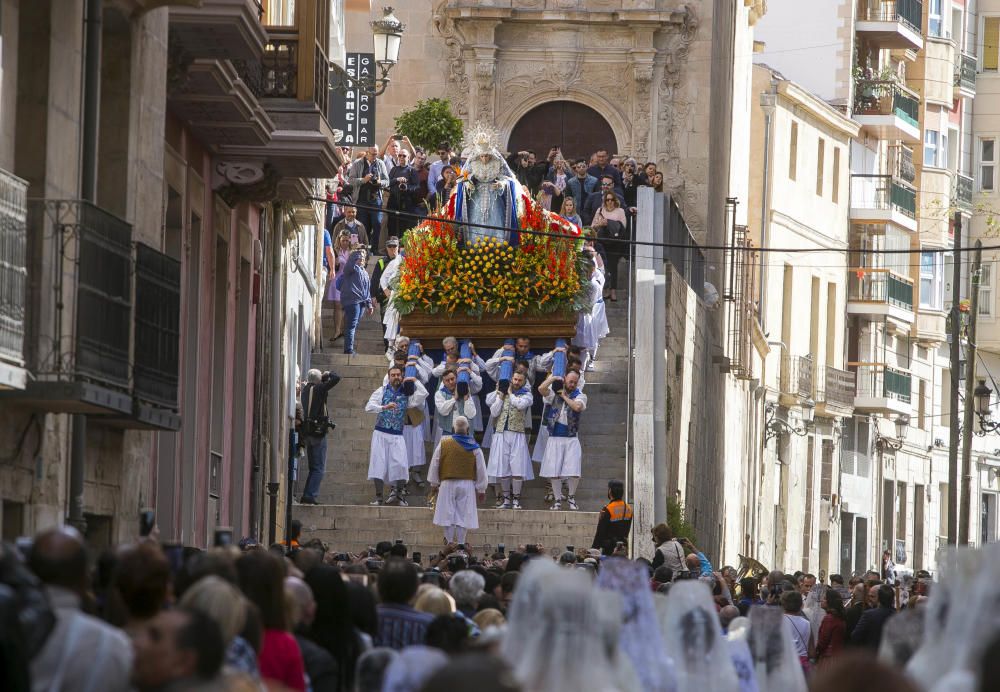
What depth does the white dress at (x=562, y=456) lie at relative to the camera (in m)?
26.6

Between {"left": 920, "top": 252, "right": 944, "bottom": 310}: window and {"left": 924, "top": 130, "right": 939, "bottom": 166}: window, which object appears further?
{"left": 924, "top": 130, "right": 939, "bottom": 166}: window

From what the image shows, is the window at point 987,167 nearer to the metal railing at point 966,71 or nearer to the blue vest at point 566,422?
the metal railing at point 966,71

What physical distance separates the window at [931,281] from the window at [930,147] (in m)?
2.53

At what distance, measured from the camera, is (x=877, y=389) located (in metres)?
58.5

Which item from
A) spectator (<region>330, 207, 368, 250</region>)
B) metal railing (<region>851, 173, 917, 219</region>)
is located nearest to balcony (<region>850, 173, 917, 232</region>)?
metal railing (<region>851, 173, 917, 219</region>)

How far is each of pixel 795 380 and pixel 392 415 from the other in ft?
89.8

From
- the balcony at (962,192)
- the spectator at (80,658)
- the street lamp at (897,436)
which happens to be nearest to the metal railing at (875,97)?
the balcony at (962,192)

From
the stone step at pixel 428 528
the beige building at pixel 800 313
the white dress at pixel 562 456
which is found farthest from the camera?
the beige building at pixel 800 313

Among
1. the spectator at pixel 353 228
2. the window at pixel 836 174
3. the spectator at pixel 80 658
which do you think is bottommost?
the spectator at pixel 80 658

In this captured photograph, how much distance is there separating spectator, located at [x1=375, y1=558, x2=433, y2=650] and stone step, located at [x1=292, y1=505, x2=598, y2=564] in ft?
50.2

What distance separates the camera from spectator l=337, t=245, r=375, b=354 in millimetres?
30859

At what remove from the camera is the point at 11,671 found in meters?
6.55

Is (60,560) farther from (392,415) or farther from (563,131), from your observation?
(563,131)

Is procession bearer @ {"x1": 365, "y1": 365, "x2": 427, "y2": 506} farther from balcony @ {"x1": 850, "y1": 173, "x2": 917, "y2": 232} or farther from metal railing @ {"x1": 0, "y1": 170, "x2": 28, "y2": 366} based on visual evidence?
balcony @ {"x1": 850, "y1": 173, "x2": 917, "y2": 232}
